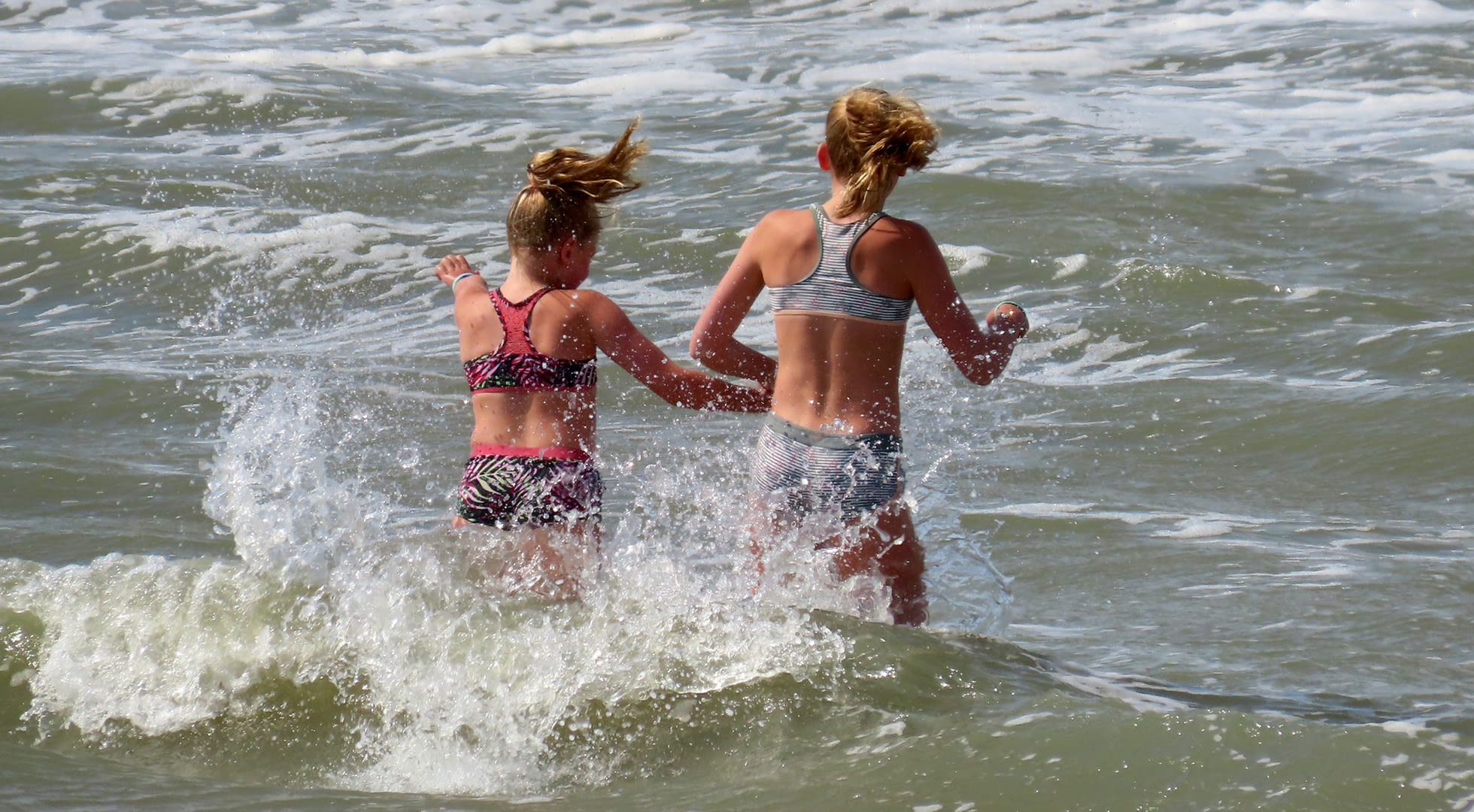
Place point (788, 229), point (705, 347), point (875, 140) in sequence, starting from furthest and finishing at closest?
1. point (705, 347)
2. point (788, 229)
3. point (875, 140)

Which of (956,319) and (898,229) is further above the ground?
(898,229)

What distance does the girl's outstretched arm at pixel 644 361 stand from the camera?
13.1ft

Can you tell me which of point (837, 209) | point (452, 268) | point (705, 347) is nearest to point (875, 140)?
point (837, 209)

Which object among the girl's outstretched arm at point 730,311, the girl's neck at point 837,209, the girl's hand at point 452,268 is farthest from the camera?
the girl's hand at point 452,268

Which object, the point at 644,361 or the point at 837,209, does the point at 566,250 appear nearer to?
the point at 644,361

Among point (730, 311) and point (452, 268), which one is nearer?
point (730, 311)

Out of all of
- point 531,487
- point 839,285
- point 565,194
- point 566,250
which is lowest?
point 531,487

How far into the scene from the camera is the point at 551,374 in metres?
4.04

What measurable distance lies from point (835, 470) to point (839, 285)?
487 mm

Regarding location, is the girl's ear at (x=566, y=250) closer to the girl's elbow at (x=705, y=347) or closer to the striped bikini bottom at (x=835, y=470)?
the girl's elbow at (x=705, y=347)

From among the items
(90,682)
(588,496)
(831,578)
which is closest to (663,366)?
(588,496)

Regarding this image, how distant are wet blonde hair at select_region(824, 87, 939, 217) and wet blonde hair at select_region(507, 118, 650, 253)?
0.56 m

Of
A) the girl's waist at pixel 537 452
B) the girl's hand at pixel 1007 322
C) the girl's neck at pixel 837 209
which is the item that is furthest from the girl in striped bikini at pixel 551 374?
the girl's hand at pixel 1007 322

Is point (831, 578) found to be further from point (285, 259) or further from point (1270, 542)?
point (285, 259)
